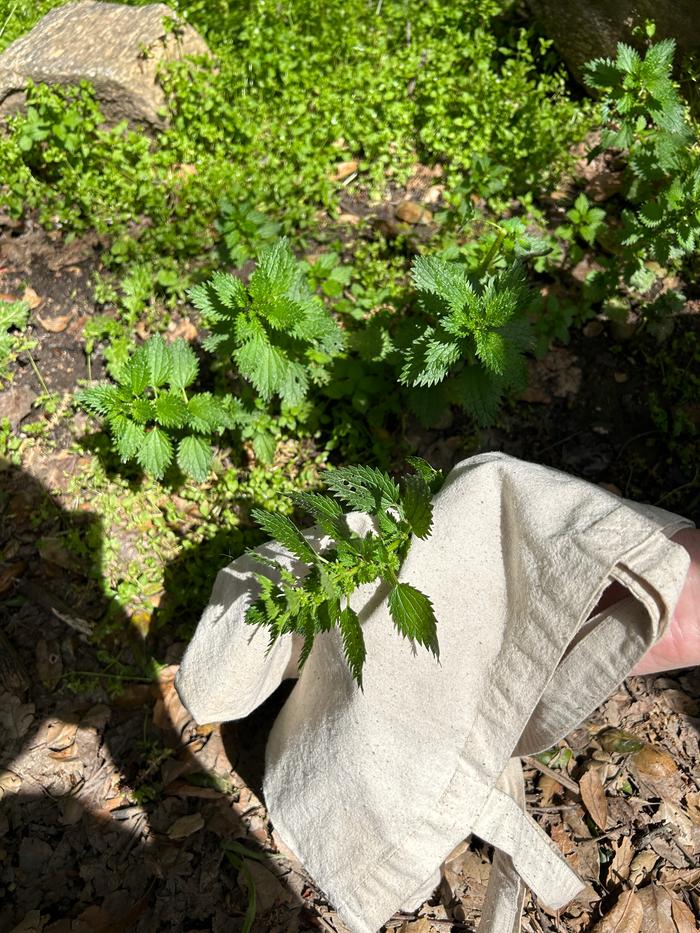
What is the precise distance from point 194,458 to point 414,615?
1.20 m

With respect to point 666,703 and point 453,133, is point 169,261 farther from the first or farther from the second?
point 666,703

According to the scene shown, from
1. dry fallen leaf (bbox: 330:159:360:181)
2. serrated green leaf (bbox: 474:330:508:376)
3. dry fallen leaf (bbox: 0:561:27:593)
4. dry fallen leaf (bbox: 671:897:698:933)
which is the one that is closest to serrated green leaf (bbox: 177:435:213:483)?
dry fallen leaf (bbox: 0:561:27:593)

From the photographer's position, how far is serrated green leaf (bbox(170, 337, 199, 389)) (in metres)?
2.65

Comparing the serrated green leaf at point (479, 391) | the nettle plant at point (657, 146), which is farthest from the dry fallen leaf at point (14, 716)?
the nettle plant at point (657, 146)

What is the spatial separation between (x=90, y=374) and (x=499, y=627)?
2.09 metres

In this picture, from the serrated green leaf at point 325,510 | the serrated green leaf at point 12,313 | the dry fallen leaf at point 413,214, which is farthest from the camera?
the dry fallen leaf at point 413,214

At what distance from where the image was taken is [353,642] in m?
1.84

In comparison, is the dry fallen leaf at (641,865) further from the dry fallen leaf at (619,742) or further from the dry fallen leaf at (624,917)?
the dry fallen leaf at (619,742)

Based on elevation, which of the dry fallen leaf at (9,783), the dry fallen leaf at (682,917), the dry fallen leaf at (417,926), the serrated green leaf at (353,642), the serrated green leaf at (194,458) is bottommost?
the dry fallen leaf at (682,917)

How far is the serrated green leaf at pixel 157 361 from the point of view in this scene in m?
2.62

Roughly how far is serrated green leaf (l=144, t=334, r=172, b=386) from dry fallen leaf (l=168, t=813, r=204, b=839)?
151 centimetres

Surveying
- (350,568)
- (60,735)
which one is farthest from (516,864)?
(60,735)

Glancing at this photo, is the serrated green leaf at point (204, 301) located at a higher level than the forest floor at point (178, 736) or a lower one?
higher

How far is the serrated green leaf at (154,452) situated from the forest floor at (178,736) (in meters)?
0.40
